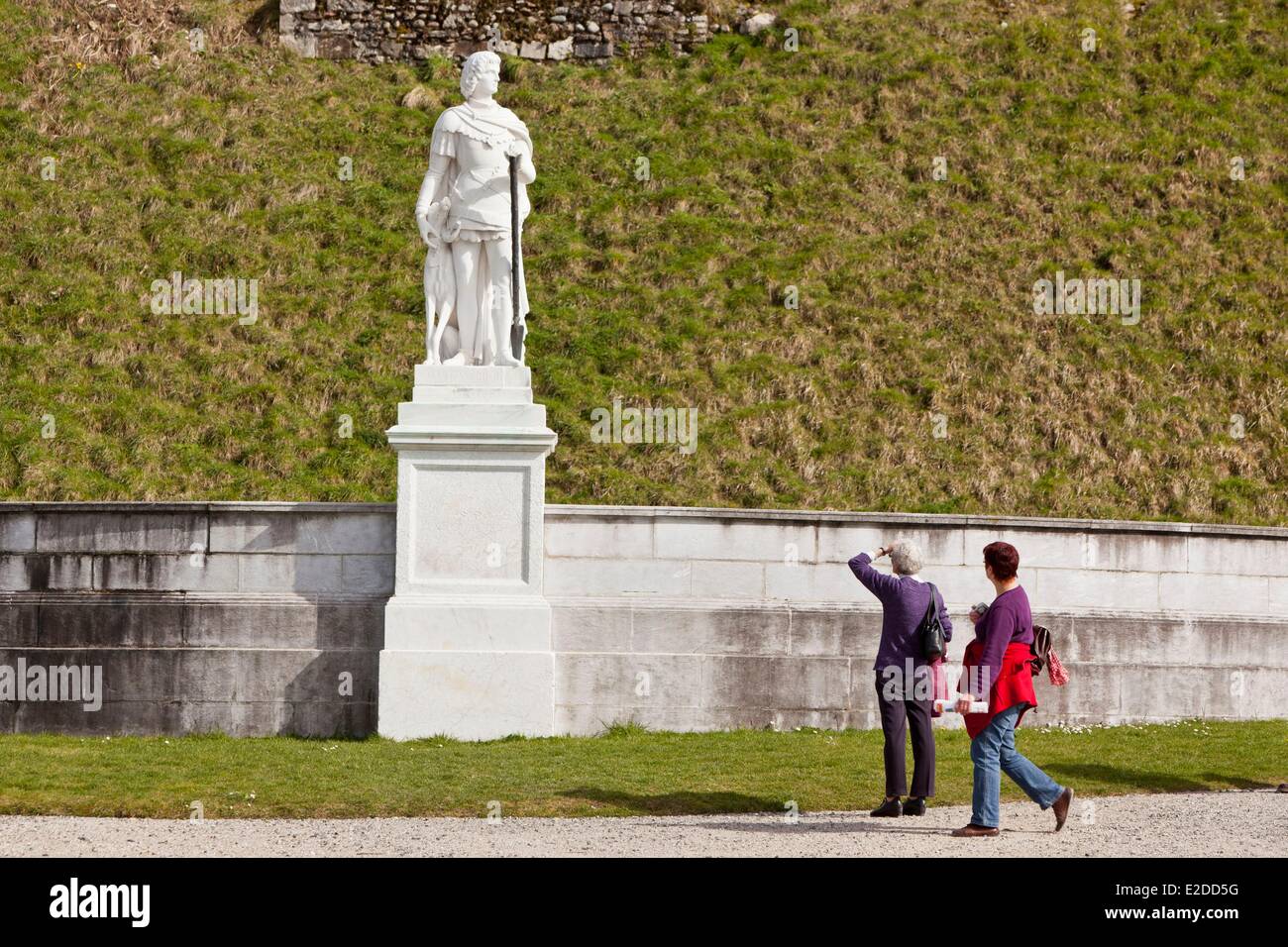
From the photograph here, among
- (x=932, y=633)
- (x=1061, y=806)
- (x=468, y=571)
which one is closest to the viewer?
(x=1061, y=806)

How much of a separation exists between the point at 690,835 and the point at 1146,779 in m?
4.14

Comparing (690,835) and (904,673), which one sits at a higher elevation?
(904,673)

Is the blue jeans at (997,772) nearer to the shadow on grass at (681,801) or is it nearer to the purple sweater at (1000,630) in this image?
the purple sweater at (1000,630)

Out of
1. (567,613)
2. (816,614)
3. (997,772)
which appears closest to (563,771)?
(567,613)

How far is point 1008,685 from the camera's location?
927cm

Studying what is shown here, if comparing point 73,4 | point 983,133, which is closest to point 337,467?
point 983,133

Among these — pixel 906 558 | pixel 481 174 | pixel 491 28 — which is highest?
pixel 491 28

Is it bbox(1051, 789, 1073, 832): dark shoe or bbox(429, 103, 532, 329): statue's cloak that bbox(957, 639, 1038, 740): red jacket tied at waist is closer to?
bbox(1051, 789, 1073, 832): dark shoe

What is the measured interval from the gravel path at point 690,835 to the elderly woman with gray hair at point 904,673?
0.91ft

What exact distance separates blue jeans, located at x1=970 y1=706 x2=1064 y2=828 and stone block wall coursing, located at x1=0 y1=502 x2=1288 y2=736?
466cm

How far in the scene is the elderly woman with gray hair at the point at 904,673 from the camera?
33.8ft

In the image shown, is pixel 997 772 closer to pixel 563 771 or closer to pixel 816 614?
pixel 563 771

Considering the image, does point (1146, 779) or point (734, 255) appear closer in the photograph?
point (1146, 779)

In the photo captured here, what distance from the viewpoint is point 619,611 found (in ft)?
45.8
